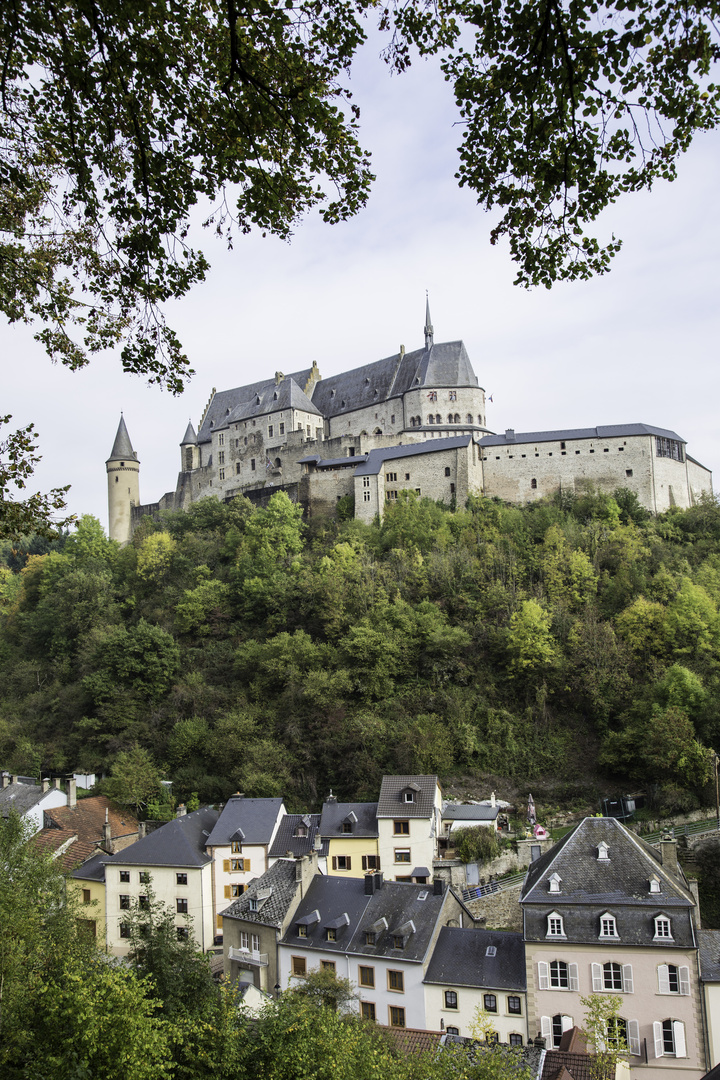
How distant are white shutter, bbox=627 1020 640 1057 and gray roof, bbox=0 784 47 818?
2259 cm

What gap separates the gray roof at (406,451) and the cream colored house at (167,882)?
27741mm

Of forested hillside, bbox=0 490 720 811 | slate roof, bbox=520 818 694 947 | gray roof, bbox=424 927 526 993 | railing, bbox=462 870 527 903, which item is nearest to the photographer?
slate roof, bbox=520 818 694 947

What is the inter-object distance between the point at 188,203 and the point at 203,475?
59.5m

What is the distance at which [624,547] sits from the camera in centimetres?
4244

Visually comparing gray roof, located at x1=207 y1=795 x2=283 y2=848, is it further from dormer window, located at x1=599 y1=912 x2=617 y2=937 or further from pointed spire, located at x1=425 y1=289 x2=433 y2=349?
pointed spire, located at x1=425 y1=289 x2=433 y2=349

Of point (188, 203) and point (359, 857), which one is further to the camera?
point (359, 857)

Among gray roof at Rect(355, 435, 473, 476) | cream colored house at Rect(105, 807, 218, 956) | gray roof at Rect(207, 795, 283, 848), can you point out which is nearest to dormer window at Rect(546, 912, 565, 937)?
gray roof at Rect(207, 795, 283, 848)

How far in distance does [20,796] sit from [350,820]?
46.3 feet

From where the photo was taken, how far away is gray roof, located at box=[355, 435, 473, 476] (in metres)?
50.3

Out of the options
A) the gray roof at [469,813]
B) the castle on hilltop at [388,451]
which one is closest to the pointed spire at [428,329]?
the castle on hilltop at [388,451]

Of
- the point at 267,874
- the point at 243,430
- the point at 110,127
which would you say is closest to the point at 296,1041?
the point at 110,127

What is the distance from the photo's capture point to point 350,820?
28.4 m

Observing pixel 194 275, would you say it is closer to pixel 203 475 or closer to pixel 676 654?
pixel 676 654

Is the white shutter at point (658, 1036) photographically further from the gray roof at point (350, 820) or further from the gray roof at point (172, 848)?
the gray roof at point (172, 848)
